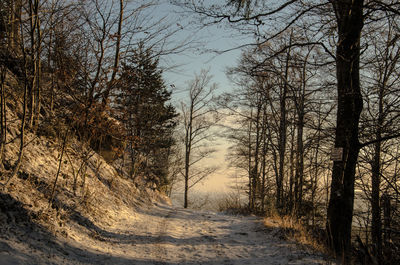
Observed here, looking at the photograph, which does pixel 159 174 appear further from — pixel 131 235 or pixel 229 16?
pixel 229 16

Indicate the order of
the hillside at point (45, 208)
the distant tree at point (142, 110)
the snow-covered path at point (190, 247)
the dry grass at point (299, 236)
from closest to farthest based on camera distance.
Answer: the hillside at point (45, 208) → the snow-covered path at point (190, 247) → the dry grass at point (299, 236) → the distant tree at point (142, 110)

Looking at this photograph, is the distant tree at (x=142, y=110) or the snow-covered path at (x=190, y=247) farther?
the distant tree at (x=142, y=110)

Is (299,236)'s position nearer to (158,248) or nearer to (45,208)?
(158,248)

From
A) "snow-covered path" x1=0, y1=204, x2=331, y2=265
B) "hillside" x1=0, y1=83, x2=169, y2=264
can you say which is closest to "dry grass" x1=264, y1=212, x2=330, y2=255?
"snow-covered path" x1=0, y1=204, x2=331, y2=265

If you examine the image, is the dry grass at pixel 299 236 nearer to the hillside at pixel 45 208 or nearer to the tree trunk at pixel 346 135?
the tree trunk at pixel 346 135

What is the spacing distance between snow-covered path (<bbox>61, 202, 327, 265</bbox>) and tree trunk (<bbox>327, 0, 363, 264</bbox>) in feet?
→ 3.11

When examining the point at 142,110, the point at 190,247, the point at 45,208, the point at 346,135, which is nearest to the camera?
the point at 45,208

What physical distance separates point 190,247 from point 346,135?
4.17m

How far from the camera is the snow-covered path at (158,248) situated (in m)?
4.00

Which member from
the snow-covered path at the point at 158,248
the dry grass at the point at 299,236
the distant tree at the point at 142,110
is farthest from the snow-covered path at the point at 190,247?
the distant tree at the point at 142,110

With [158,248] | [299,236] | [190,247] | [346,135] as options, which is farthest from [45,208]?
[346,135]

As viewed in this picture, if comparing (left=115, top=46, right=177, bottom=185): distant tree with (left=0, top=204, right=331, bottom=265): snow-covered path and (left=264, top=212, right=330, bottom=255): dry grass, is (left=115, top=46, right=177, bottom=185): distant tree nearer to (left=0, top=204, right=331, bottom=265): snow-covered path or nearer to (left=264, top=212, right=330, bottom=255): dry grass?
(left=0, top=204, right=331, bottom=265): snow-covered path

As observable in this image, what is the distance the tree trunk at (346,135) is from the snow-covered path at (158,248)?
900 millimetres

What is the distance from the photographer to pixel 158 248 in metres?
5.46
